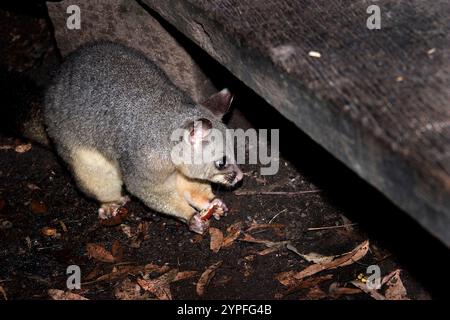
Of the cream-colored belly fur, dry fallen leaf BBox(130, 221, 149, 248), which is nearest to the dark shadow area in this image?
the cream-colored belly fur

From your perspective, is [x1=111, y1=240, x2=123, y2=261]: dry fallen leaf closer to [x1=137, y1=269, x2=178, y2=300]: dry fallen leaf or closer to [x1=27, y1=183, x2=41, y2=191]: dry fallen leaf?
[x1=137, y1=269, x2=178, y2=300]: dry fallen leaf

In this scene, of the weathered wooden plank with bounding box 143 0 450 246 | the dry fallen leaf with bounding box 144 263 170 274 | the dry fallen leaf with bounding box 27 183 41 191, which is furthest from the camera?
the dry fallen leaf with bounding box 27 183 41 191

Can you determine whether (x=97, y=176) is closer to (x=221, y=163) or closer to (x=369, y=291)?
(x=221, y=163)

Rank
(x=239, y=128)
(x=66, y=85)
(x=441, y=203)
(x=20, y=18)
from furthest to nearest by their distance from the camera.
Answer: (x=20, y=18), (x=239, y=128), (x=66, y=85), (x=441, y=203)

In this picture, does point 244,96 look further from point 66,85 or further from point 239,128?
point 66,85

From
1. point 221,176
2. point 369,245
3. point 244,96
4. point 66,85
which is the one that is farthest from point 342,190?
point 66,85

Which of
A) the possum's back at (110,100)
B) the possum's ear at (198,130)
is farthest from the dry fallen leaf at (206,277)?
the possum's back at (110,100)

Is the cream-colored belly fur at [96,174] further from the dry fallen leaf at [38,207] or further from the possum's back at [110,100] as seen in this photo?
the dry fallen leaf at [38,207]
